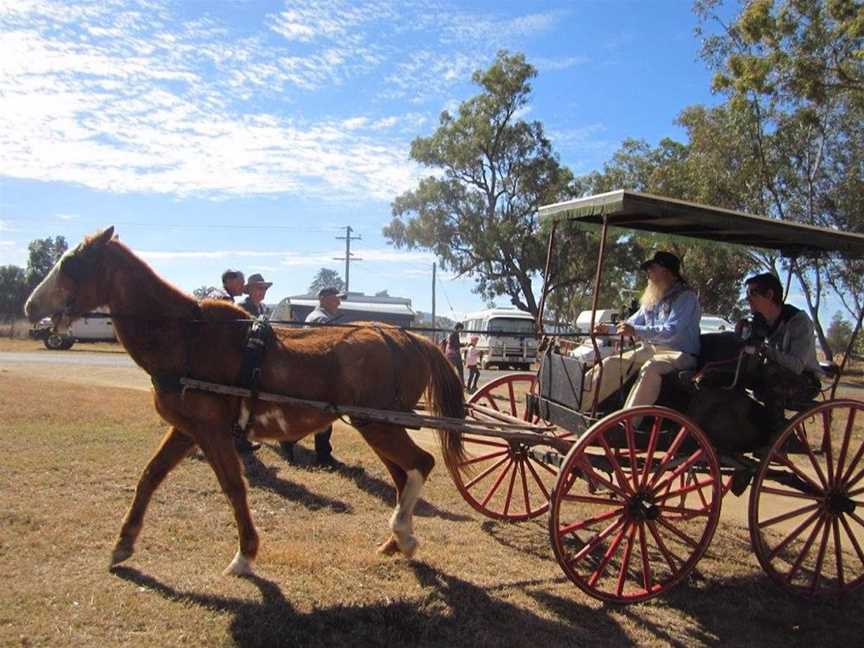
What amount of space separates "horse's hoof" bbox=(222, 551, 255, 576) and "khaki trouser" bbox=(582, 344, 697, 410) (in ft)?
8.33

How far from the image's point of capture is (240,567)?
445cm

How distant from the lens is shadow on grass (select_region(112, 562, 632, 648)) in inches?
148

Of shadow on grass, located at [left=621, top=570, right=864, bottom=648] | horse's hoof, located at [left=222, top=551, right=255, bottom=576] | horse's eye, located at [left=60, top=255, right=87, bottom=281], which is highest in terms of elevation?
horse's eye, located at [left=60, top=255, right=87, bottom=281]

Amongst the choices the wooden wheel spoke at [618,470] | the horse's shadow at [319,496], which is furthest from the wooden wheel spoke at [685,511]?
the horse's shadow at [319,496]

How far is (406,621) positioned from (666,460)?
1.93 meters

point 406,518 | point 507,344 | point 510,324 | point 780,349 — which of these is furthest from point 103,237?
point 510,324

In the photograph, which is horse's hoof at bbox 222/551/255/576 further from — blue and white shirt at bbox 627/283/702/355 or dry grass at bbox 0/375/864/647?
blue and white shirt at bbox 627/283/702/355

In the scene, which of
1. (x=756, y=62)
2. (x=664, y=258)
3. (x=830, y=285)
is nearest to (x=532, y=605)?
(x=664, y=258)

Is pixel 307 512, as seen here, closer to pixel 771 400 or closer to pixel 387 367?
pixel 387 367

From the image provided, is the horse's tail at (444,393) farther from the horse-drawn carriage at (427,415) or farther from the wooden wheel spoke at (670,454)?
the wooden wheel spoke at (670,454)

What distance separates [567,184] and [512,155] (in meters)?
2.95

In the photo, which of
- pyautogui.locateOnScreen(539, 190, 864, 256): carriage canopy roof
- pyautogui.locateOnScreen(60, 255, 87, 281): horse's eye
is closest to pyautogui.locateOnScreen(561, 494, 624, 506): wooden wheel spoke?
pyautogui.locateOnScreen(539, 190, 864, 256): carriage canopy roof

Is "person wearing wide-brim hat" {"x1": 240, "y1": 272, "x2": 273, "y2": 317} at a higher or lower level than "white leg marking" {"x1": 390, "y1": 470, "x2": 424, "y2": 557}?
higher

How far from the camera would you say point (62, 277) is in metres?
4.37
